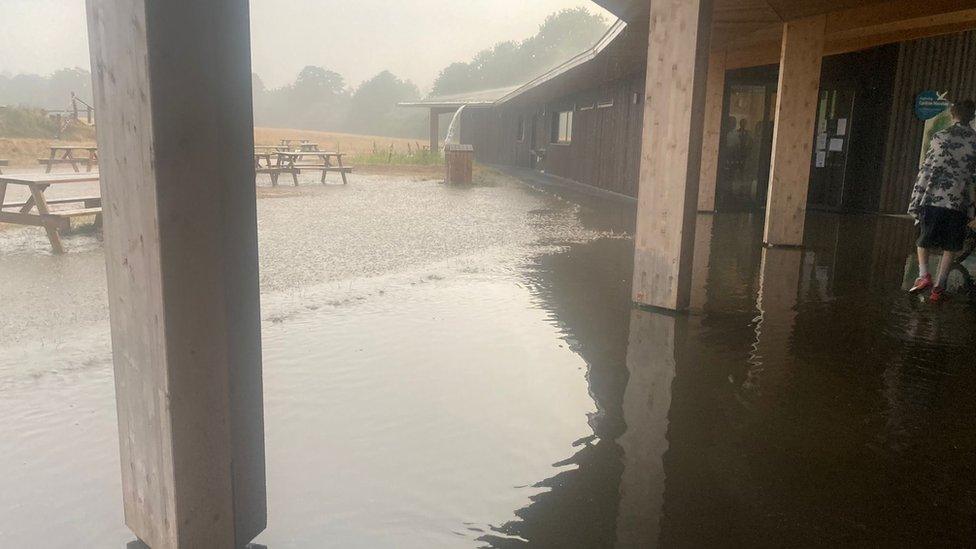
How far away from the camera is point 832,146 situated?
13.5 m

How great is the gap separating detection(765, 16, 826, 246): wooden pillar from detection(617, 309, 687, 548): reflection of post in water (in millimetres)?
4387

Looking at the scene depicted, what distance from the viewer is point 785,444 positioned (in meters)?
3.29

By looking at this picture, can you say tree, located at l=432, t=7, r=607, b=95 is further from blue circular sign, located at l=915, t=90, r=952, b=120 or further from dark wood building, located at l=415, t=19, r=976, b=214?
blue circular sign, located at l=915, t=90, r=952, b=120

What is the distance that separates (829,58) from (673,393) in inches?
467

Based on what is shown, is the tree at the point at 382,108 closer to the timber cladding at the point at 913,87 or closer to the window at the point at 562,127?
the window at the point at 562,127

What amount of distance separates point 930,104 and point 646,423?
11454 millimetres

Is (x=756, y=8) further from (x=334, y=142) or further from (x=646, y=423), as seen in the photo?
(x=334, y=142)

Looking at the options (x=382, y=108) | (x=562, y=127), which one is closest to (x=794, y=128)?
(x=562, y=127)

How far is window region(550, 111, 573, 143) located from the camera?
21641mm

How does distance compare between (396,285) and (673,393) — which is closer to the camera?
(673,393)

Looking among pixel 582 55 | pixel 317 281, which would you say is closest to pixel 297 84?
pixel 582 55

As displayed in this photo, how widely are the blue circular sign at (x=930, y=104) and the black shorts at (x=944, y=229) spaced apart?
23.2 ft

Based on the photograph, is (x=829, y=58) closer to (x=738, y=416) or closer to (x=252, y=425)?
(x=738, y=416)

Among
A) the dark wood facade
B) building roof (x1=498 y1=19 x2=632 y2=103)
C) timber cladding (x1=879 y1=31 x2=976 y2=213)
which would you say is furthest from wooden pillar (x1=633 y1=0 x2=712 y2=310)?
timber cladding (x1=879 y1=31 x2=976 y2=213)
